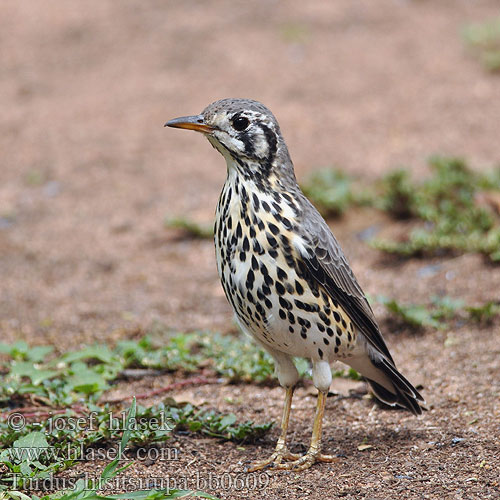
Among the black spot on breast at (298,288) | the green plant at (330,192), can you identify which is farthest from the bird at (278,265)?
the green plant at (330,192)

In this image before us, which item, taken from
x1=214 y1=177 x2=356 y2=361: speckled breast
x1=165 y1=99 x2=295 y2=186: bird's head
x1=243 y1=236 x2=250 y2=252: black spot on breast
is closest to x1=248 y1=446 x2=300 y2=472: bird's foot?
x1=214 y1=177 x2=356 y2=361: speckled breast

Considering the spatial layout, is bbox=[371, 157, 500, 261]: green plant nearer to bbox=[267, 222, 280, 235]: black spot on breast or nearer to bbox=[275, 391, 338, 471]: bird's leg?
bbox=[275, 391, 338, 471]: bird's leg

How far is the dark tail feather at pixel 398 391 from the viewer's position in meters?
5.25

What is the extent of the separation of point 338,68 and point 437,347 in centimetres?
754

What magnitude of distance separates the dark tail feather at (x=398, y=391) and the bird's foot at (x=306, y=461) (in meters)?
0.70

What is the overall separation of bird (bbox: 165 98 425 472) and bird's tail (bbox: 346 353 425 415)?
0.18 ft

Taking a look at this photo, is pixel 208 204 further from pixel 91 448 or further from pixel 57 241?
pixel 91 448

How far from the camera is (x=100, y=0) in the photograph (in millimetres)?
15617

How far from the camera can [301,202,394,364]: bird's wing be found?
477 centimetres

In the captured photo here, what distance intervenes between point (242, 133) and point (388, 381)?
1.97m

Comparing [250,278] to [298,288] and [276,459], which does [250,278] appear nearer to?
[298,288]

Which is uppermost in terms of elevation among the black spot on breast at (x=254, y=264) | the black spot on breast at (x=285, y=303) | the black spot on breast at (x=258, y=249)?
the black spot on breast at (x=258, y=249)

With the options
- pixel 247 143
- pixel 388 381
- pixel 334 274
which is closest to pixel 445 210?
pixel 388 381

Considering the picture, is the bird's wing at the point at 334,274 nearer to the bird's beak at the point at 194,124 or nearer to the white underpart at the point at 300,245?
the white underpart at the point at 300,245
